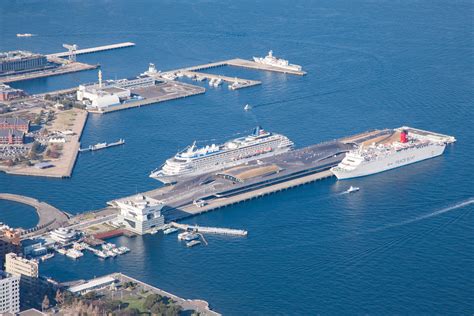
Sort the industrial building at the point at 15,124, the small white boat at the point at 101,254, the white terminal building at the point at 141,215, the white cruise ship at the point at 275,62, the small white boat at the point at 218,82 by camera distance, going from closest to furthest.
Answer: the small white boat at the point at 101,254
the white terminal building at the point at 141,215
the industrial building at the point at 15,124
the small white boat at the point at 218,82
the white cruise ship at the point at 275,62

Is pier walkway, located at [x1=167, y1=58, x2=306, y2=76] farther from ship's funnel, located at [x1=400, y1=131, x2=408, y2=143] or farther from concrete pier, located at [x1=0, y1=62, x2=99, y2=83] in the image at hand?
ship's funnel, located at [x1=400, y1=131, x2=408, y2=143]

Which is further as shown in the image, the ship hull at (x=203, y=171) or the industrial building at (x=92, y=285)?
the ship hull at (x=203, y=171)

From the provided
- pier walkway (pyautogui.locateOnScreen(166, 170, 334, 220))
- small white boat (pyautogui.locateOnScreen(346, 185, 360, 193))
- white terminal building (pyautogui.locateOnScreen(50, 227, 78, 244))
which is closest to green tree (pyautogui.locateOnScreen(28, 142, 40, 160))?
pier walkway (pyautogui.locateOnScreen(166, 170, 334, 220))

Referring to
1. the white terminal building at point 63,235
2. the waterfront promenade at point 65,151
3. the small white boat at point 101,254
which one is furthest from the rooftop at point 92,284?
the waterfront promenade at point 65,151

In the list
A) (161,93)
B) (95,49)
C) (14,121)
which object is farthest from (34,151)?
(95,49)

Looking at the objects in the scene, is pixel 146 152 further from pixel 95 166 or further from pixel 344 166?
pixel 344 166

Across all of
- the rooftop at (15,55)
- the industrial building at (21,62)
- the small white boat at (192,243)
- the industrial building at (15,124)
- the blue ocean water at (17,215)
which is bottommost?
the small white boat at (192,243)

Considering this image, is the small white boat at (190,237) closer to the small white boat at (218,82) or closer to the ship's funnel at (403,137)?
the ship's funnel at (403,137)
